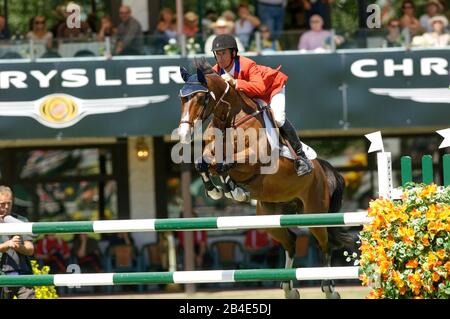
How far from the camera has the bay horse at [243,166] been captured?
26.7 feet

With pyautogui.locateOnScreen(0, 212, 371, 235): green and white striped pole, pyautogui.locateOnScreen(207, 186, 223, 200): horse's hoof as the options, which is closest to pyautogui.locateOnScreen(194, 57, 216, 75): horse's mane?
pyautogui.locateOnScreen(207, 186, 223, 200): horse's hoof

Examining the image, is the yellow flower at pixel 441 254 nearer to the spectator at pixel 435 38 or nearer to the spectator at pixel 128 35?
the spectator at pixel 435 38

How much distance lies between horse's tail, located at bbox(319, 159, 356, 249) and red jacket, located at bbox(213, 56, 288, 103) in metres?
1.28

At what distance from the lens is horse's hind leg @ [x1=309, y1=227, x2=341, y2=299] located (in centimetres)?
931

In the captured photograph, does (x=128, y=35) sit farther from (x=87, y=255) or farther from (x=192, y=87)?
(x=192, y=87)

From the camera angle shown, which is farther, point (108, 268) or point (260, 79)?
point (108, 268)

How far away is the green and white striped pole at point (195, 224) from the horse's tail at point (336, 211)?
8.89 feet

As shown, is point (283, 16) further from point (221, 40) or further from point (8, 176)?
point (221, 40)

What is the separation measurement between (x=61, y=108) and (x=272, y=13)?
3273 millimetres

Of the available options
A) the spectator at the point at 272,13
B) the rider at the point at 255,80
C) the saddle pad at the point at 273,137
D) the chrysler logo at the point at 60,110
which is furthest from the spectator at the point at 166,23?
the saddle pad at the point at 273,137

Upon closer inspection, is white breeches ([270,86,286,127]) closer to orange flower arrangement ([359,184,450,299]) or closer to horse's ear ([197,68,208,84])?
horse's ear ([197,68,208,84])

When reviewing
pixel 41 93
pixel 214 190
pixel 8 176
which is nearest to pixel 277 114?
pixel 214 190

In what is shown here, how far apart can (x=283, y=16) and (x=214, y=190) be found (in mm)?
6622

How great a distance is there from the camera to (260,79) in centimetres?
862
